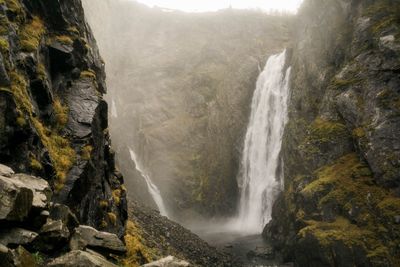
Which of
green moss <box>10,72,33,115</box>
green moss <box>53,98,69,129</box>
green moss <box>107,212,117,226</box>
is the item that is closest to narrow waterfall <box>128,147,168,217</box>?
green moss <box>107,212,117,226</box>

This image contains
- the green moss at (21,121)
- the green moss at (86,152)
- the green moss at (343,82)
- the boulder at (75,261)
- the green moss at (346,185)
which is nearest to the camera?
the boulder at (75,261)

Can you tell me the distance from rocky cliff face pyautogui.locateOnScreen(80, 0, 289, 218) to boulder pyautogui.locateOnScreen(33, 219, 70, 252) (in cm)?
4141

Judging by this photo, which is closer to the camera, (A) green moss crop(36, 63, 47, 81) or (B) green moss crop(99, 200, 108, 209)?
(A) green moss crop(36, 63, 47, 81)

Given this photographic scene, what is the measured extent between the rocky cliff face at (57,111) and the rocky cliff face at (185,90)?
3118 centimetres

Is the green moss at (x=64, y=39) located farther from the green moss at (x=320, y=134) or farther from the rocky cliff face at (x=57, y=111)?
the green moss at (x=320, y=134)

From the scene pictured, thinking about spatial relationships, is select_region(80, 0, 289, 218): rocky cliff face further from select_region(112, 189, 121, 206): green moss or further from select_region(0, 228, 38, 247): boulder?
select_region(0, 228, 38, 247): boulder

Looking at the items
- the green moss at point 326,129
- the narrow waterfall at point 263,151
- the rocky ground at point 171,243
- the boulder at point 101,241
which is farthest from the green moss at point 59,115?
the narrow waterfall at point 263,151

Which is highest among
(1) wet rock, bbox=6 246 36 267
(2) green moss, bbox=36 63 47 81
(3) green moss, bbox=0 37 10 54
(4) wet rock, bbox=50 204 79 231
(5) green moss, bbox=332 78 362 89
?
(5) green moss, bbox=332 78 362 89

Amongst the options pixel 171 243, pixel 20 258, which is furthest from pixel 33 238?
pixel 171 243

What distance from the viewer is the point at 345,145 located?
31.9 m

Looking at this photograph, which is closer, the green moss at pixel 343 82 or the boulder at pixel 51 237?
the boulder at pixel 51 237

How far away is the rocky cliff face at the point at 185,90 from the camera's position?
188 feet

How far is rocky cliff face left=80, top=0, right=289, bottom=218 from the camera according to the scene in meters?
57.3

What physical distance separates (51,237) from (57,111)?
938cm
